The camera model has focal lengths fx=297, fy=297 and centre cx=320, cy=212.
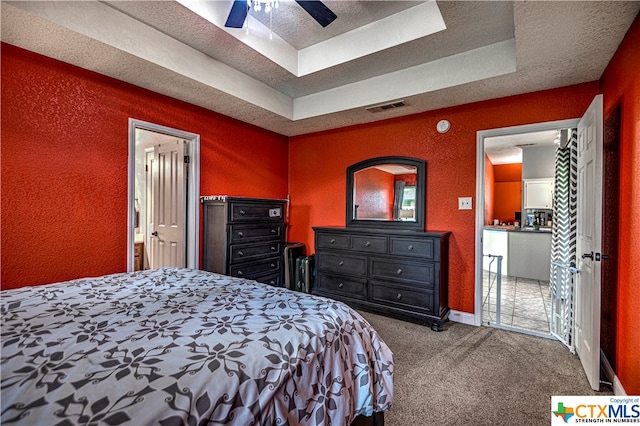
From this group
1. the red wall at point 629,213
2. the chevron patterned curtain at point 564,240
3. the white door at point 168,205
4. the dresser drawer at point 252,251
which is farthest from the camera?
the white door at point 168,205

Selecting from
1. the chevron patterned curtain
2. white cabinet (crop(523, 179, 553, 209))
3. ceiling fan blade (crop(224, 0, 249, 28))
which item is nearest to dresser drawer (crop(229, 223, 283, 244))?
ceiling fan blade (crop(224, 0, 249, 28))

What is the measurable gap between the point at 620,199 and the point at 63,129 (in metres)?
4.29

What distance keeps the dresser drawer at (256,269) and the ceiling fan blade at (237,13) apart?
2.31 metres

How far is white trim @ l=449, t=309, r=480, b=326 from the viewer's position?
3256 millimetres

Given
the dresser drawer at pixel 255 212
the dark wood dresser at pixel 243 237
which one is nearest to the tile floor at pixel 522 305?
the dark wood dresser at pixel 243 237

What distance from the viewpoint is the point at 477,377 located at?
2193mm

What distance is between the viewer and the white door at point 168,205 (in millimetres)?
3527

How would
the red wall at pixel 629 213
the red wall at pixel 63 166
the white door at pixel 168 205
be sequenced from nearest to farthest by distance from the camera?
the red wall at pixel 629 213 → the red wall at pixel 63 166 → the white door at pixel 168 205

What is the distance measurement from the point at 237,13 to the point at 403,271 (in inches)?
109

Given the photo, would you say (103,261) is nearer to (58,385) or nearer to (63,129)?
(63,129)

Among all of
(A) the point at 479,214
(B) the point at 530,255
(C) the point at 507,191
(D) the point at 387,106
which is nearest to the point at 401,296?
(A) the point at 479,214

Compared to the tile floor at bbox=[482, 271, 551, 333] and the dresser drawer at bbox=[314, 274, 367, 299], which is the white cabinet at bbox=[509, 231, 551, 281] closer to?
the tile floor at bbox=[482, 271, 551, 333]

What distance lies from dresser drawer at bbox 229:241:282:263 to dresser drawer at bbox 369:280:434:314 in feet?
4.24

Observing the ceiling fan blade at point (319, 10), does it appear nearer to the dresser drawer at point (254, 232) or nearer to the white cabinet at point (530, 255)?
the dresser drawer at point (254, 232)
